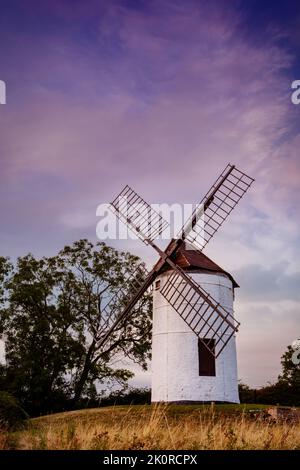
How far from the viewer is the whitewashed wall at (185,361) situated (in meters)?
19.6

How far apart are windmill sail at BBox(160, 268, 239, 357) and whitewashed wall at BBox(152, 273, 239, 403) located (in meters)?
0.40

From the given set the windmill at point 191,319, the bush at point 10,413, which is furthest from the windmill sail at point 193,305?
the bush at point 10,413

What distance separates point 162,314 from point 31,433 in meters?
12.8

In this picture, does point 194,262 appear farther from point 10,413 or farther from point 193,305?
point 10,413

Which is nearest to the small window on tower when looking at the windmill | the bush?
the windmill

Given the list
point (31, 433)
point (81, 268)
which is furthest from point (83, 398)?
point (31, 433)

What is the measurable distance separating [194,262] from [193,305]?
90.7 inches

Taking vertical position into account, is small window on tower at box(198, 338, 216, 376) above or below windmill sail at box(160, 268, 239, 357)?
below

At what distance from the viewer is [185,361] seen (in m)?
20.0

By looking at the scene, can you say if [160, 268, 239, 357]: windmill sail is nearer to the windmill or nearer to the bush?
the windmill

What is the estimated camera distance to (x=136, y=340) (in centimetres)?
2727

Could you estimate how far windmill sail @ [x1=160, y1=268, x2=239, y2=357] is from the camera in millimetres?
19672

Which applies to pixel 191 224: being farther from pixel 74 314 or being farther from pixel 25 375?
pixel 25 375

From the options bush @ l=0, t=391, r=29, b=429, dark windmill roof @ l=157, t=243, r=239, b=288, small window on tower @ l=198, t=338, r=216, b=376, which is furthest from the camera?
dark windmill roof @ l=157, t=243, r=239, b=288
